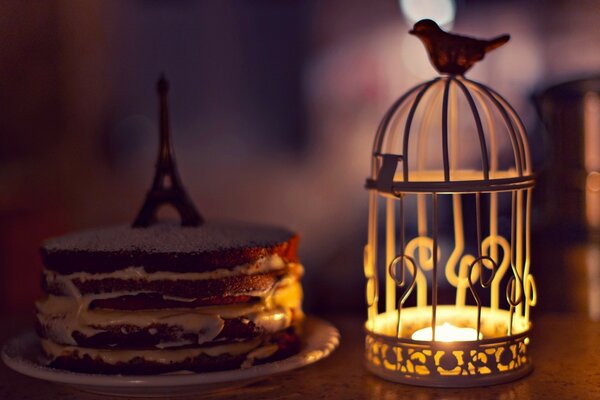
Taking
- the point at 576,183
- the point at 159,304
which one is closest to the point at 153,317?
the point at 159,304

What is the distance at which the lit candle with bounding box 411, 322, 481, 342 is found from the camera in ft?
3.57

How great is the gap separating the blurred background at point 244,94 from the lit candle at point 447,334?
1.86m

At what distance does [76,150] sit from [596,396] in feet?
9.46

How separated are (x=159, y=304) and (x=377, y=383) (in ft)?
0.98

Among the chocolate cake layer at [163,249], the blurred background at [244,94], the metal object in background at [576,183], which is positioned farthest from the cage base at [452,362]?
the blurred background at [244,94]

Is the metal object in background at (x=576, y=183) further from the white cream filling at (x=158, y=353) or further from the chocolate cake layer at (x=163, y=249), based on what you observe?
the white cream filling at (x=158, y=353)

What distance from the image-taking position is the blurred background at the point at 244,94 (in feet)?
10.8

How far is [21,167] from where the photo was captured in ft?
11.0

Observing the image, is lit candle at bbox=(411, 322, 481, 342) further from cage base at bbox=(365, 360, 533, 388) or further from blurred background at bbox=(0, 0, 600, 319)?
blurred background at bbox=(0, 0, 600, 319)

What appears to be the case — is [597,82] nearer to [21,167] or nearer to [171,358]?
A: [171,358]

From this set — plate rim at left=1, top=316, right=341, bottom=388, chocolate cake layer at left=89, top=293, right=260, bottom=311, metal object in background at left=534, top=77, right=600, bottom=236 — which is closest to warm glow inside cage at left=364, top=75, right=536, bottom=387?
plate rim at left=1, top=316, right=341, bottom=388

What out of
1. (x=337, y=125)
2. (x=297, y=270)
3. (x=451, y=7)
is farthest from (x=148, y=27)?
(x=297, y=270)

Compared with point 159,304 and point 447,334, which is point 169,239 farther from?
point 447,334

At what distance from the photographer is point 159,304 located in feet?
3.50
